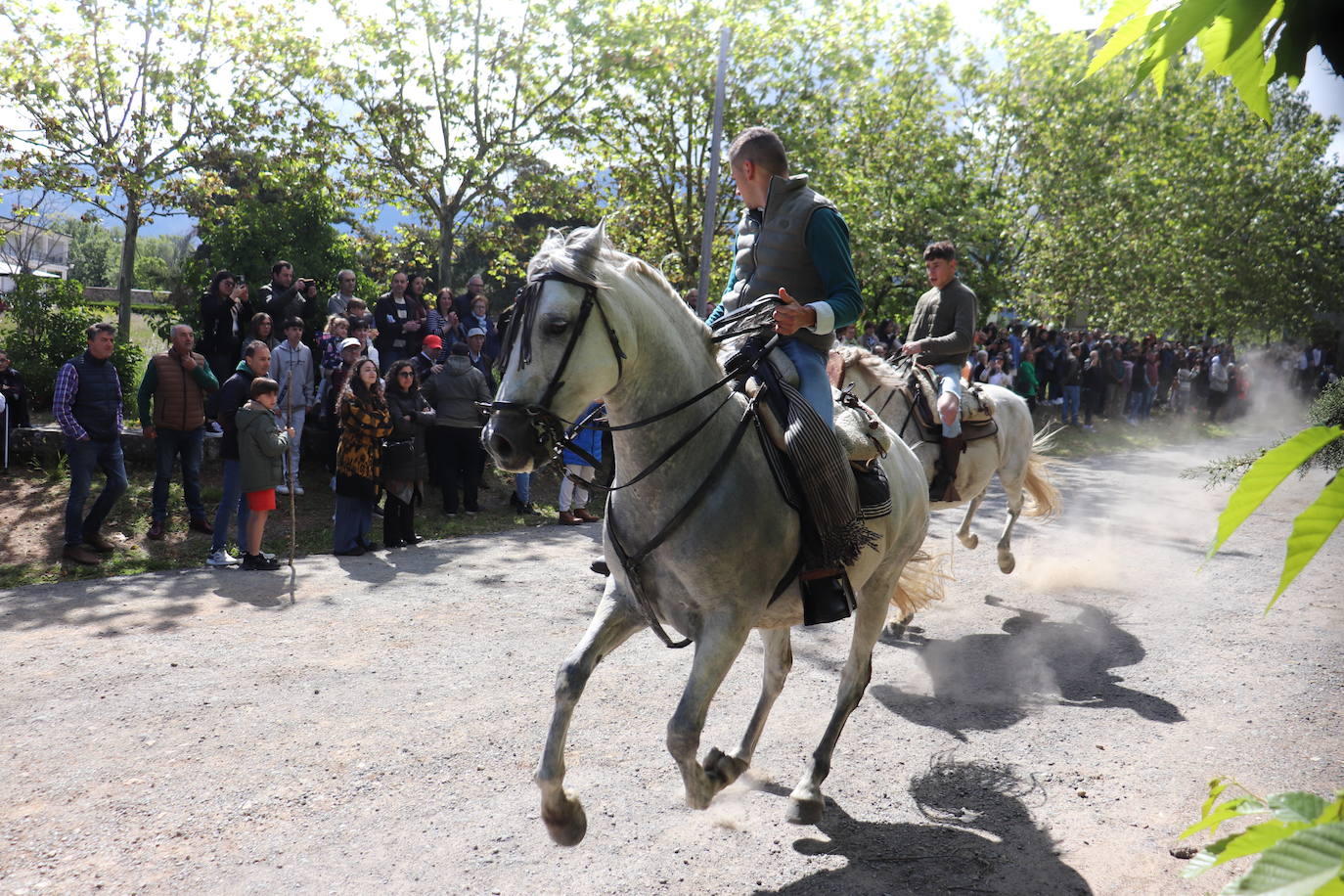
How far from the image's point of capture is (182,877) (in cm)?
391

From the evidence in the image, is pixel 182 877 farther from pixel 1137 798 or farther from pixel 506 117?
pixel 506 117

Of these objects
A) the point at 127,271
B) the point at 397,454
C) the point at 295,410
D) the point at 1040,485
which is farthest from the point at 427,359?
the point at 1040,485

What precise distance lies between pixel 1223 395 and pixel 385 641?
33114 mm

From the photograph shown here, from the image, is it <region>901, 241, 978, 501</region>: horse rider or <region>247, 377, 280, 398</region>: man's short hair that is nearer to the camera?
<region>901, 241, 978, 501</region>: horse rider

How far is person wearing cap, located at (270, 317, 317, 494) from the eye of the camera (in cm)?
1175

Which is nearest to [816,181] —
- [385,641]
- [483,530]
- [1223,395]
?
[483,530]

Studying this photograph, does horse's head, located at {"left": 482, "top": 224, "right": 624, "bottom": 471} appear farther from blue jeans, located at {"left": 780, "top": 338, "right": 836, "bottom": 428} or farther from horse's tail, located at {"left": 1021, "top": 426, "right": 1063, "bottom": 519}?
horse's tail, located at {"left": 1021, "top": 426, "right": 1063, "bottom": 519}

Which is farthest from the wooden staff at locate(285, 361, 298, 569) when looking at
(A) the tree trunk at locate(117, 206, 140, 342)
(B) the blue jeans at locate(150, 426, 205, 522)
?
(A) the tree trunk at locate(117, 206, 140, 342)

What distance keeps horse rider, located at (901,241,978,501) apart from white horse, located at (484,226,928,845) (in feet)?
14.4

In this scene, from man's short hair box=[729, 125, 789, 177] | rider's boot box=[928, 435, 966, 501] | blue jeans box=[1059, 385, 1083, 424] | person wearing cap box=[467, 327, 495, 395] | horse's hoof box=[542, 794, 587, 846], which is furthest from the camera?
blue jeans box=[1059, 385, 1083, 424]

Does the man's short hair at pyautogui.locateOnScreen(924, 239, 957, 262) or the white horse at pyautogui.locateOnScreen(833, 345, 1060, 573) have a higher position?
the man's short hair at pyautogui.locateOnScreen(924, 239, 957, 262)

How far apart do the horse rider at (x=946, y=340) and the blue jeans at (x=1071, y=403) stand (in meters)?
19.3

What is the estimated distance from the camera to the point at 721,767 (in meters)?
4.04

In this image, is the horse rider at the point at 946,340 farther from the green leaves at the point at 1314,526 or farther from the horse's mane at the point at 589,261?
the green leaves at the point at 1314,526
